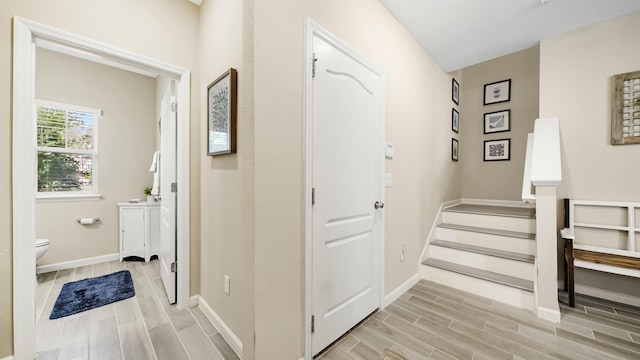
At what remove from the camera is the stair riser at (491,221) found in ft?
8.75

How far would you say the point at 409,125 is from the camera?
253cm

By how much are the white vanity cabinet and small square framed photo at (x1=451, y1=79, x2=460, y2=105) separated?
4.80 meters

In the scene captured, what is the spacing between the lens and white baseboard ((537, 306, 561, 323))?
6.31ft

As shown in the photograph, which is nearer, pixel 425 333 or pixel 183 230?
pixel 425 333

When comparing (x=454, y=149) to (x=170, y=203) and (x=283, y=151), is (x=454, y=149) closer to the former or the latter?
(x=283, y=151)

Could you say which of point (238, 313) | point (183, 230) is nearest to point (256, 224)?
point (238, 313)

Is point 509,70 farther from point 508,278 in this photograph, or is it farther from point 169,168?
point 169,168

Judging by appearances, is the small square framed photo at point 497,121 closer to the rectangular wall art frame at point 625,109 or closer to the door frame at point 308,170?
the rectangular wall art frame at point 625,109

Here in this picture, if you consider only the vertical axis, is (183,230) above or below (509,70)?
below

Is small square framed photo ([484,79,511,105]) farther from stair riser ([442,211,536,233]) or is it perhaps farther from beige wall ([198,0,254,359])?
beige wall ([198,0,254,359])

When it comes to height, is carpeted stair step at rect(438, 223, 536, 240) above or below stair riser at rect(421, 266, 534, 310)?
above

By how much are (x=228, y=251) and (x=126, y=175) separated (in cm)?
298

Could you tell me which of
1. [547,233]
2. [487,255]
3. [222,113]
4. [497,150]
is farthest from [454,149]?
[222,113]

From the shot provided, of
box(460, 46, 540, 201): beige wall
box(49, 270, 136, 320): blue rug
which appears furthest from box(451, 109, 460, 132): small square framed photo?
box(49, 270, 136, 320): blue rug
